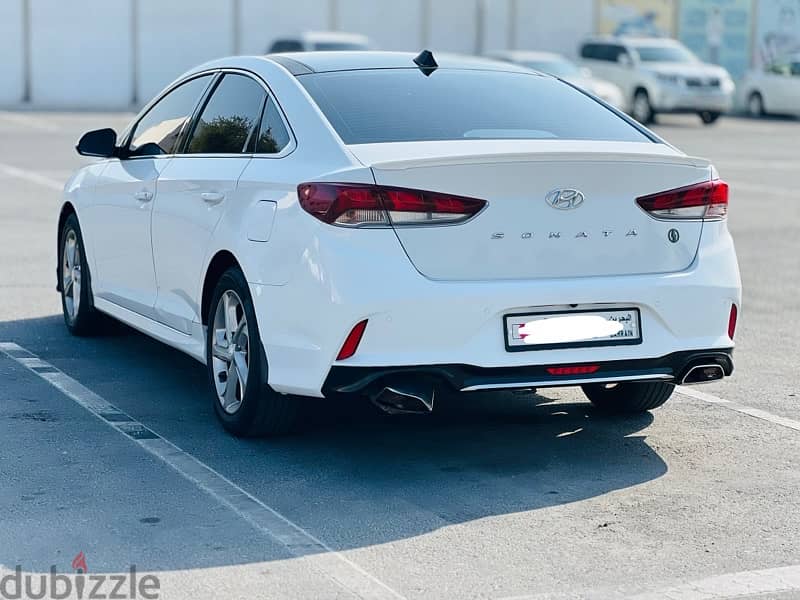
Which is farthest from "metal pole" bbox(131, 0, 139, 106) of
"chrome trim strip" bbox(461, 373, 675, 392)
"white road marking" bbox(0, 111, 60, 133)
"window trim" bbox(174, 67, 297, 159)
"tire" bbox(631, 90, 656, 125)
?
"chrome trim strip" bbox(461, 373, 675, 392)

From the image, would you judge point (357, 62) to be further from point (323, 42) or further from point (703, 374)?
point (323, 42)

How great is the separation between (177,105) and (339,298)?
2.34 m

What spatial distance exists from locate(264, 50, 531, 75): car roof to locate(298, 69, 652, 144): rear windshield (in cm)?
7

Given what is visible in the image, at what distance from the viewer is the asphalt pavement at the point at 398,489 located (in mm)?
4566

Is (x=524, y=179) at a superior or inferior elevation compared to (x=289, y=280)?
superior

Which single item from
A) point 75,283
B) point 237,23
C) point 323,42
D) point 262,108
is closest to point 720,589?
point 262,108

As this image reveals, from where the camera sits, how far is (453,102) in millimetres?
6211

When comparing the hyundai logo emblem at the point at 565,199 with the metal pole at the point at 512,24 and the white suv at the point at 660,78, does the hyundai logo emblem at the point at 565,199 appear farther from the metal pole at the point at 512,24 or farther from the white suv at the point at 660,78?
the metal pole at the point at 512,24

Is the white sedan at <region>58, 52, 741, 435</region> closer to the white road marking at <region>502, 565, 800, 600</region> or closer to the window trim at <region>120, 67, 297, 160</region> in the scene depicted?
the window trim at <region>120, 67, 297, 160</region>

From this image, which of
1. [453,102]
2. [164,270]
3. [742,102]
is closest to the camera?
[453,102]

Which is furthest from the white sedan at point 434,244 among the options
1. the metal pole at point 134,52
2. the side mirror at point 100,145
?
the metal pole at point 134,52

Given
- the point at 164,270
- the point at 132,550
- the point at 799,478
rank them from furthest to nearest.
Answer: the point at 164,270
the point at 799,478
the point at 132,550

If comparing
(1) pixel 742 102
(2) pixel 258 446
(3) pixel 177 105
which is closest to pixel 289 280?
(2) pixel 258 446

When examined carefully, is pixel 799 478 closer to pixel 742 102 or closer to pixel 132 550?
pixel 132 550
